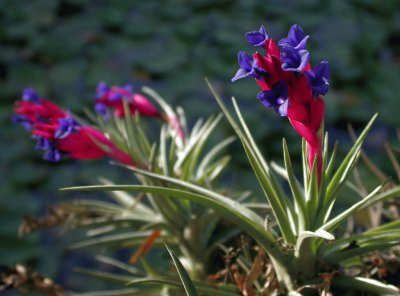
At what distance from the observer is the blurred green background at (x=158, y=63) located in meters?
2.30


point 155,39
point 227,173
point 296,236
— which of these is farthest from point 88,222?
point 155,39

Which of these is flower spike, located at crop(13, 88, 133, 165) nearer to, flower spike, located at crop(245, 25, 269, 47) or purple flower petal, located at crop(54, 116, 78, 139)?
purple flower petal, located at crop(54, 116, 78, 139)

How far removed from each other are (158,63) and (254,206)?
88.0 inches

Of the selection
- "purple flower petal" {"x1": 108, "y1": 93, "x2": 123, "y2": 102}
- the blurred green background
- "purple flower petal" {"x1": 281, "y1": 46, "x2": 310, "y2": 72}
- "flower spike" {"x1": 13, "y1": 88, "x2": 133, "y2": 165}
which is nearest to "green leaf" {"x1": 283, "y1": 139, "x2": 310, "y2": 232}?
"purple flower petal" {"x1": 281, "y1": 46, "x2": 310, "y2": 72}

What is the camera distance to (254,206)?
0.69m

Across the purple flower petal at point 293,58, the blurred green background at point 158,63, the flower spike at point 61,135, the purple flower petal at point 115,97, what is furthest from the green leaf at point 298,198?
the blurred green background at point 158,63

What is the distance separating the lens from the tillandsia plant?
52cm

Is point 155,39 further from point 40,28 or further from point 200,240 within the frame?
point 200,240

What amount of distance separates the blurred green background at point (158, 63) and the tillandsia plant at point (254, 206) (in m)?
1.28

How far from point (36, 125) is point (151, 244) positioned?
0.71 feet

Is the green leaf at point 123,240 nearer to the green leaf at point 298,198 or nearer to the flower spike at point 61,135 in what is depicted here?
the flower spike at point 61,135

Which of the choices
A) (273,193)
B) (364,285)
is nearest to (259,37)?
(273,193)

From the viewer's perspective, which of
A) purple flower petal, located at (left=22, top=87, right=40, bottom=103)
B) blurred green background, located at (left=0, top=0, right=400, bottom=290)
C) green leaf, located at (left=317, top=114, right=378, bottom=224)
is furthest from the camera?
blurred green background, located at (left=0, top=0, right=400, bottom=290)

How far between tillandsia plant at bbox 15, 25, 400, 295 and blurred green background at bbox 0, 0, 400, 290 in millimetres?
1277
